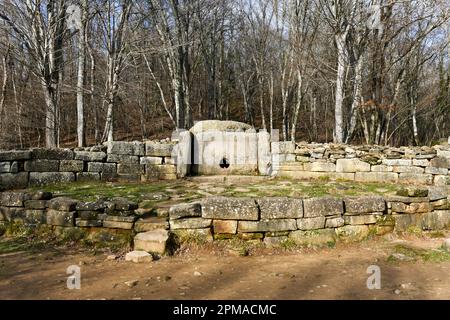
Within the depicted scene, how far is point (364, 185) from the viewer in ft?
27.8

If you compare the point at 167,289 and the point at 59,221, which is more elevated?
the point at 59,221

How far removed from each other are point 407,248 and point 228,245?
2.72 meters

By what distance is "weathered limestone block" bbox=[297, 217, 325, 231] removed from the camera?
5.55m

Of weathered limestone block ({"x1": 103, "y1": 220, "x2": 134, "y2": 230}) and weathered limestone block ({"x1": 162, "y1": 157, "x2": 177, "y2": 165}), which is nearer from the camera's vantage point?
weathered limestone block ({"x1": 103, "y1": 220, "x2": 134, "y2": 230})

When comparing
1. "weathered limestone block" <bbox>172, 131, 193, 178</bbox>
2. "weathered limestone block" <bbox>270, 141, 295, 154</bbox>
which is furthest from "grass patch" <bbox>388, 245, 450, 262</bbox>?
"weathered limestone block" <bbox>172, 131, 193, 178</bbox>

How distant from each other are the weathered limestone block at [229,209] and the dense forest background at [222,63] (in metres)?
6.29

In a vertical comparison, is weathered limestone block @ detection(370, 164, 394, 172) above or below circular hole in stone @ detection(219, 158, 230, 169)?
below

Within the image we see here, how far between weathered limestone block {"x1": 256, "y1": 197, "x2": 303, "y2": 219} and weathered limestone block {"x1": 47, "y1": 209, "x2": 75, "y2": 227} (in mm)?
2942

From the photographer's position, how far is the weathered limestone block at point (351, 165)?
9359 mm

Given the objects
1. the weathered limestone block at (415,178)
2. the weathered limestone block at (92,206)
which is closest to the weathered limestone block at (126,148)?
Answer: the weathered limestone block at (92,206)

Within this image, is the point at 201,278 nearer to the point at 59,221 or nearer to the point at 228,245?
the point at 228,245

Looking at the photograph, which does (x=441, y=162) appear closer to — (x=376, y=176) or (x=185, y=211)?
(x=376, y=176)

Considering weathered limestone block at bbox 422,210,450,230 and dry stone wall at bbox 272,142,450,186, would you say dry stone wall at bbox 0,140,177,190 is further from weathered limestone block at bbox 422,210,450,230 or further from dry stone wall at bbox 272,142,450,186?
weathered limestone block at bbox 422,210,450,230

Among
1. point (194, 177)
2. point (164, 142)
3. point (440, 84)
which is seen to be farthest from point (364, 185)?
point (440, 84)
